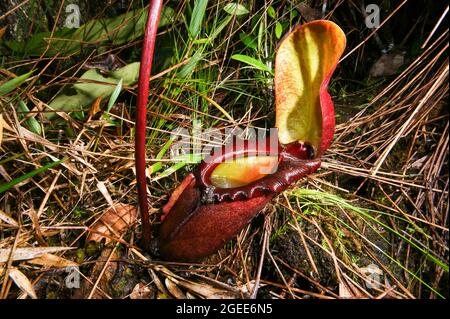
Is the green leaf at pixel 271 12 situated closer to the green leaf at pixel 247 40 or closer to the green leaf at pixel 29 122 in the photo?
the green leaf at pixel 247 40

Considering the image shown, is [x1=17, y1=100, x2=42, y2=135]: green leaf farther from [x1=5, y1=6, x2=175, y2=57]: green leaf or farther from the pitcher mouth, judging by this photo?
the pitcher mouth

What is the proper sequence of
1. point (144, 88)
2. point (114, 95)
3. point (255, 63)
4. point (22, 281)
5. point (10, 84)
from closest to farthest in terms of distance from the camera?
point (144, 88)
point (22, 281)
point (10, 84)
point (114, 95)
point (255, 63)

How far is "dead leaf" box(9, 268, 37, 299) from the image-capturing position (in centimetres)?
111

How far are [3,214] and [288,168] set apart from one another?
868 millimetres

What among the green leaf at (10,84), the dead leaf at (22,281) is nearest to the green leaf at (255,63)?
the green leaf at (10,84)

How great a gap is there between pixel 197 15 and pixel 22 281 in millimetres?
1001

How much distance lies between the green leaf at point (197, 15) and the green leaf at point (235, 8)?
0.12 metres

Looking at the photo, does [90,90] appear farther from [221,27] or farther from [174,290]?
[174,290]

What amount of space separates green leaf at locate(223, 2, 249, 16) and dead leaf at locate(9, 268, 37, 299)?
1.10m

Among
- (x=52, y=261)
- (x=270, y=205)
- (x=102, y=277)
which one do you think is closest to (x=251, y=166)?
(x=270, y=205)

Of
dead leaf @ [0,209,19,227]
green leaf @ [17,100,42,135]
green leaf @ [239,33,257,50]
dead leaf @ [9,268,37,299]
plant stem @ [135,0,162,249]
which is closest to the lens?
plant stem @ [135,0,162,249]

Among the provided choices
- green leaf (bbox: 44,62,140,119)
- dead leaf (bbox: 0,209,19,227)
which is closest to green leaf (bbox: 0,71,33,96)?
green leaf (bbox: 44,62,140,119)

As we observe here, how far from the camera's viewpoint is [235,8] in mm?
1496

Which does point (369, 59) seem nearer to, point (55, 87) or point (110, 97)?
point (110, 97)
